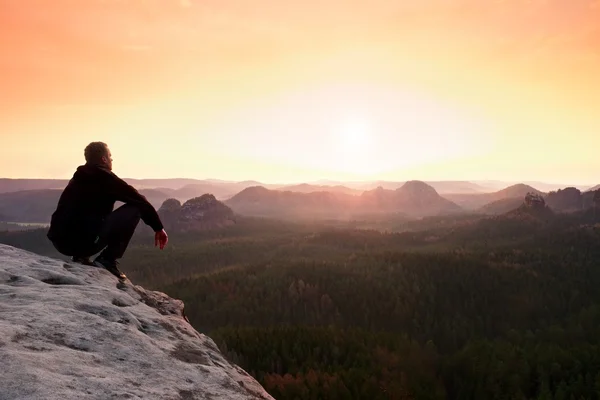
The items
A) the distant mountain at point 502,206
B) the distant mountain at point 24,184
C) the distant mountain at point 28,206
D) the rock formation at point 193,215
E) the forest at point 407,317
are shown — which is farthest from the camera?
the distant mountain at point 24,184

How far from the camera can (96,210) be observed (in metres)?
A: 6.89

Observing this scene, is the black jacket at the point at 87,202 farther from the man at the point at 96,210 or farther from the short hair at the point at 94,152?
the short hair at the point at 94,152

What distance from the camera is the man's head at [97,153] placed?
6777 millimetres

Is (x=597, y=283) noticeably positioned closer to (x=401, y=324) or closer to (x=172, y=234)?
(x=401, y=324)

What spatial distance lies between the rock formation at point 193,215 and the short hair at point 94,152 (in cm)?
5316

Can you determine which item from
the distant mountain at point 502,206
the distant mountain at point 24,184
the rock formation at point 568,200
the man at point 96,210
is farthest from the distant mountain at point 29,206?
the man at point 96,210

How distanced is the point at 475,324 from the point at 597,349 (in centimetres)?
516

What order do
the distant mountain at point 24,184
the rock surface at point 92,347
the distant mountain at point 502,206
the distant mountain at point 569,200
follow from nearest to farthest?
1. the rock surface at point 92,347
2. the distant mountain at point 569,200
3. the distant mountain at point 502,206
4. the distant mountain at point 24,184

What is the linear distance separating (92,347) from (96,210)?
3.41m

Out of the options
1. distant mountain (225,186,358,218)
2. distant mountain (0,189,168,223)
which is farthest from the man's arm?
distant mountain (0,189,168,223)

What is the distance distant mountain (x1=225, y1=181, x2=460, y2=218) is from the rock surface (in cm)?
10058

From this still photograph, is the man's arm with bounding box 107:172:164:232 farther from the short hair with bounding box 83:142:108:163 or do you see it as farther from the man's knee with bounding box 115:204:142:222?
the short hair with bounding box 83:142:108:163

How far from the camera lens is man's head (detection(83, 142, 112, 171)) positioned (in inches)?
267

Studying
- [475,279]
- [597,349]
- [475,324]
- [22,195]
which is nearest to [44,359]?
[597,349]
